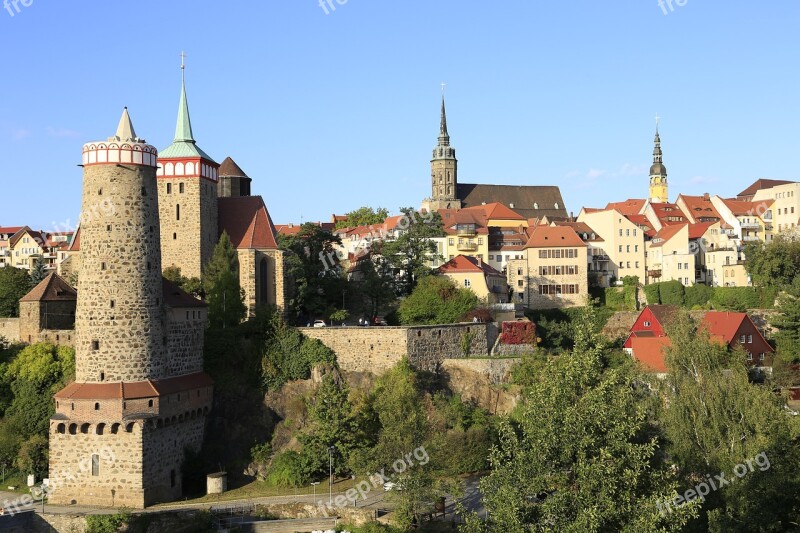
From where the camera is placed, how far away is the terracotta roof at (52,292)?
46.5 metres

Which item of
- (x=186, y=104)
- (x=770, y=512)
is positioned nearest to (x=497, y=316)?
(x=186, y=104)

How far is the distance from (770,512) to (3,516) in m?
28.8

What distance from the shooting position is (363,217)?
109 meters

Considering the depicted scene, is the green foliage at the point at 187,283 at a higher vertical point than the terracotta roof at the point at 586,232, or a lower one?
lower

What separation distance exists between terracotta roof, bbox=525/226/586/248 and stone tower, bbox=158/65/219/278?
2595cm

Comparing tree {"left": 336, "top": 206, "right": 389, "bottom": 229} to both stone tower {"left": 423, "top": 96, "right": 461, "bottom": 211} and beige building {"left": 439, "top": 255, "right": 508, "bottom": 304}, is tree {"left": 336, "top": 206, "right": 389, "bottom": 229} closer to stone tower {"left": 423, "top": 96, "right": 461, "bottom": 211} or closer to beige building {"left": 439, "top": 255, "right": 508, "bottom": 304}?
stone tower {"left": 423, "top": 96, "right": 461, "bottom": 211}

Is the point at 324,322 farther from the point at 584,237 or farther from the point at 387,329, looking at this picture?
the point at 584,237

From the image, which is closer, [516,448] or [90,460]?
[516,448]

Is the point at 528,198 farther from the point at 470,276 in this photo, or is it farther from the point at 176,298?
the point at 176,298

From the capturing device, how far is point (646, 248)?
74312 millimetres

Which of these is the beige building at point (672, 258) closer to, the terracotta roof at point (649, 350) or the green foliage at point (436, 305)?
the terracotta roof at point (649, 350)

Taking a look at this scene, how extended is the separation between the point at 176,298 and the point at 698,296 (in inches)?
1566

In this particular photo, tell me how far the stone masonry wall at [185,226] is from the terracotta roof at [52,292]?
17.4 feet

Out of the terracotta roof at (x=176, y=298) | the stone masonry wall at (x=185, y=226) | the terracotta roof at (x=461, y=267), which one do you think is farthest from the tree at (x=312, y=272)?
the terracotta roof at (x=176, y=298)
